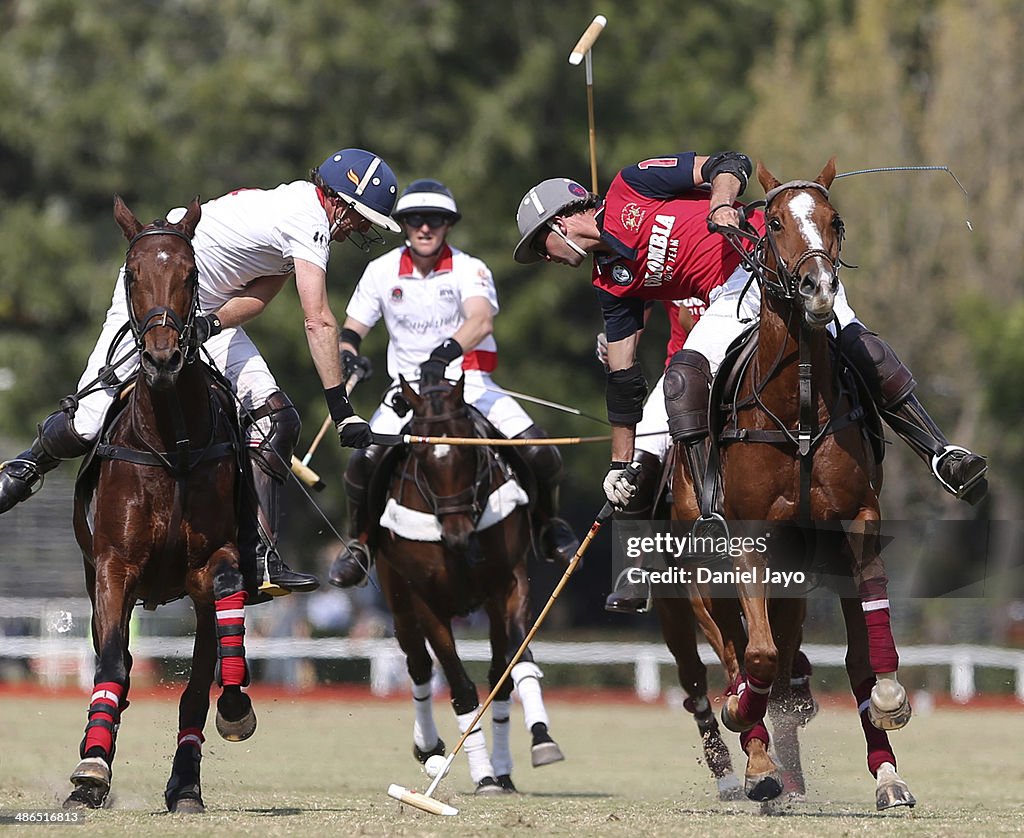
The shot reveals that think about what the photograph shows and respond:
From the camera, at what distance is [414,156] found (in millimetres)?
25547

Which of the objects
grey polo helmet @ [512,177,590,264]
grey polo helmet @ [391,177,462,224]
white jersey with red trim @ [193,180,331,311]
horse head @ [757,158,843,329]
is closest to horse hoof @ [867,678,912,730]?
horse head @ [757,158,843,329]

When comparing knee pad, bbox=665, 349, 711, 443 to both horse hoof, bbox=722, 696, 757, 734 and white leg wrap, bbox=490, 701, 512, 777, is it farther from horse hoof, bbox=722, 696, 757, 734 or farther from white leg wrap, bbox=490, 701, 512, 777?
white leg wrap, bbox=490, 701, 512, 777

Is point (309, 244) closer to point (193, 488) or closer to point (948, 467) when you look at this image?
point (193, 488)

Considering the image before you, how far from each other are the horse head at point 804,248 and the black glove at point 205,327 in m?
2.28

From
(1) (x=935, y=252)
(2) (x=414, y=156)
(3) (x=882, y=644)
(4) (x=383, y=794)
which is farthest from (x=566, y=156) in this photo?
(3) (x=882, y=644)

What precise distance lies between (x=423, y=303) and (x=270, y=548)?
378cm

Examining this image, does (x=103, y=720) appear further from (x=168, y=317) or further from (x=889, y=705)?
(x=889, y=705)

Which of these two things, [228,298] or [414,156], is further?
[414,156]

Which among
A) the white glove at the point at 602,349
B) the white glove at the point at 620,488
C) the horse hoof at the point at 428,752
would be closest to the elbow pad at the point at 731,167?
the white glove at the point at 602,349

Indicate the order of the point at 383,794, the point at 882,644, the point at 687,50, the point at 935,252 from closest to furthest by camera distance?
the point at 882,644 → the point at 383,794 → the point at 935,252 → the point at 687,50

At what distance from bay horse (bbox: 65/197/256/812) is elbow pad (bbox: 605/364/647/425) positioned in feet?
6.16

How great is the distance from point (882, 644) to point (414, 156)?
18.5 m

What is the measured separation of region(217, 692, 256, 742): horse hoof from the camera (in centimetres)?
811
